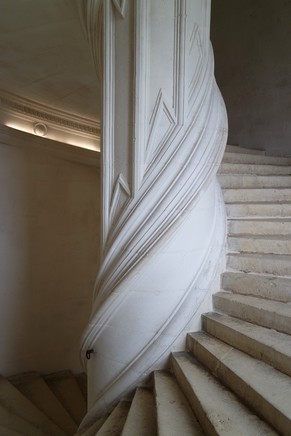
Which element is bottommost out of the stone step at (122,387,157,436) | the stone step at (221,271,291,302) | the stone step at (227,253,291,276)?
the stone step at (122,387,157,436)

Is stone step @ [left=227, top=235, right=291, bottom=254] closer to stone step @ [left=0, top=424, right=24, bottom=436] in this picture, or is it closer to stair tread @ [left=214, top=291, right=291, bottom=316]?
stair tread @ [left=214, top=291, right=291, bottom=316]

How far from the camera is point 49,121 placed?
4.33m

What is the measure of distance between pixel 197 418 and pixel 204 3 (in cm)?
228

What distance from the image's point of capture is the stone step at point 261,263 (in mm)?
1846

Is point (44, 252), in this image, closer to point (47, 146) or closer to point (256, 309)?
point (47, 146)

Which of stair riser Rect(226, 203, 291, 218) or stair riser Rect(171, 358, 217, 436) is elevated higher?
stair riser Rect(226, 203, 291, 218)

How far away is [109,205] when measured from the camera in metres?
1.91

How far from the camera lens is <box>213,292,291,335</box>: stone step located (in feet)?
5.03

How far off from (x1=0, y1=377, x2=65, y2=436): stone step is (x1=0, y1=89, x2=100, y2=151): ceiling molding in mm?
3109

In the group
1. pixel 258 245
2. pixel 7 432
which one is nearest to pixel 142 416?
pixel 258 245

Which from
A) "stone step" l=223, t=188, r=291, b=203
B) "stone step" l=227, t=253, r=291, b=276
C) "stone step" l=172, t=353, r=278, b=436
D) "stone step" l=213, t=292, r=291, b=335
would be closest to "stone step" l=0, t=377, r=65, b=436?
"stone step" l=172, t=353, r=278, b=436

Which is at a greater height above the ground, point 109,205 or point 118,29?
point 118,29

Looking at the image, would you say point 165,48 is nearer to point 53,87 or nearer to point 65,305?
point 53,87

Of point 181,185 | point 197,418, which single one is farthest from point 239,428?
point 181,185
